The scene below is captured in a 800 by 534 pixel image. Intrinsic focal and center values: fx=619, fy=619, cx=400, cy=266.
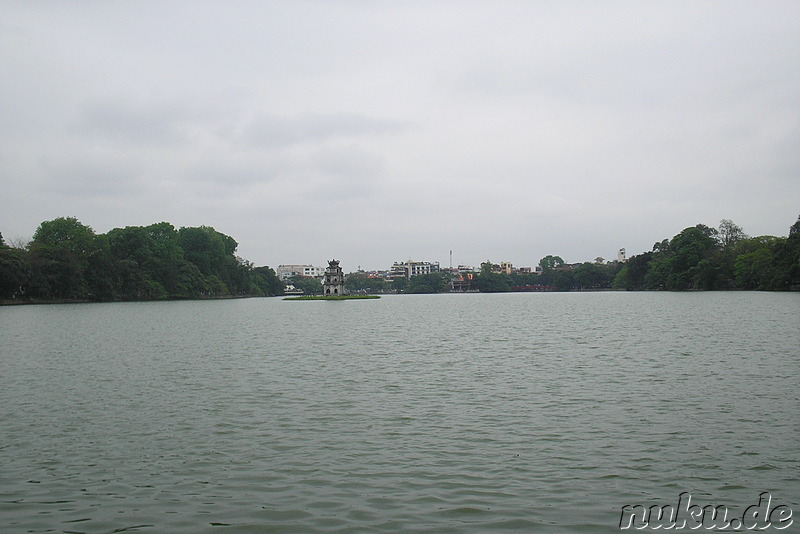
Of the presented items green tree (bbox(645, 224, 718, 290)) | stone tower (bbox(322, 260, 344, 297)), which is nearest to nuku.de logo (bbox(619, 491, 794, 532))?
green tree (bbox(645, 224, 718, 290))

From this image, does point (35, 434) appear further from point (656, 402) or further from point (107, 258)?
point (107, 258)

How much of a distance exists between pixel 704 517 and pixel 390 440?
18.7ft

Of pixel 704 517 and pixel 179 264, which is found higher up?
pixel 179 264

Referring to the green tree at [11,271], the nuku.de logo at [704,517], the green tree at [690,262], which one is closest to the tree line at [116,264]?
the green tree at [11,271]

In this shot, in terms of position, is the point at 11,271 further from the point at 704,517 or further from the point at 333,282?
the point at 704,517

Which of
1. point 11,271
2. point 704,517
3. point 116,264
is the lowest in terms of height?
point 704,517

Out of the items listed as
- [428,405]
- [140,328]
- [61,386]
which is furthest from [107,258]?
[428,405]

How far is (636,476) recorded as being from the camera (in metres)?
9.48

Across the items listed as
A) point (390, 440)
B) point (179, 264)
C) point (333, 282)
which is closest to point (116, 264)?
point (179, 264)

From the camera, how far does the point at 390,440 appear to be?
11.9 m

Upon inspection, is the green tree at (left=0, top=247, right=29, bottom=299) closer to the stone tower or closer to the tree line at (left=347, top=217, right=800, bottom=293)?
the stone tower

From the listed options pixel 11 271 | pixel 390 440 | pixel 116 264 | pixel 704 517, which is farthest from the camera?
pixel 116 264

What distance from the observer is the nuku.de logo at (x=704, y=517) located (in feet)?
25.3

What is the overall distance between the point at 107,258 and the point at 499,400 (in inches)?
4379
